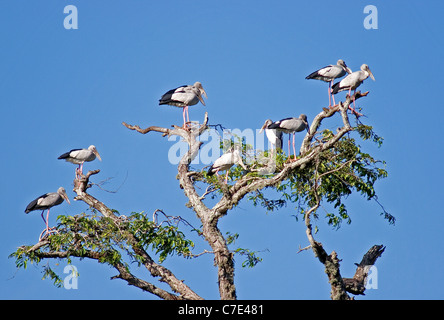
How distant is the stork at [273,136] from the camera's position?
69.7 ft

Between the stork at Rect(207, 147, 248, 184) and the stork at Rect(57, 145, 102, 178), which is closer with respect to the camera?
the stork at Rect(207, 147, 248, 184)

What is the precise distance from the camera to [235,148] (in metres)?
20.5

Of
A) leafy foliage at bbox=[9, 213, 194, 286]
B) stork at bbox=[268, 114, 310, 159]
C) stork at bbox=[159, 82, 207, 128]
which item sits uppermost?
stork at bbox=[159, 82, 207, 128]

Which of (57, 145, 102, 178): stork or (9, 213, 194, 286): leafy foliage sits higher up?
(57, 145, 102, 178): stork

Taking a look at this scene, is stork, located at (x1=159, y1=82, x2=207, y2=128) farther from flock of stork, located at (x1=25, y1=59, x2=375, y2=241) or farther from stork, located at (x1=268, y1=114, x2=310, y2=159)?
stork, located at (x1=268, y1=114, x2=310, y2=159)

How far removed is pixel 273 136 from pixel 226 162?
73.5 inches

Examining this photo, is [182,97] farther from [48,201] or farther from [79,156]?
[48,201]

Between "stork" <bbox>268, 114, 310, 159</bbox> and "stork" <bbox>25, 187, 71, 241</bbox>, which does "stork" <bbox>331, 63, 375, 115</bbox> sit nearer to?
"stork" <bbox>268, 114, 310, 159</bbox>

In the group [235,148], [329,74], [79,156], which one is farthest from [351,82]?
[79,156]

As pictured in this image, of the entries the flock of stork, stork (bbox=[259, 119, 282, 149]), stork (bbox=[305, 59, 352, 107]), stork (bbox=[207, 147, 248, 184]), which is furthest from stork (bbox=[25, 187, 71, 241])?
stork (bbox=[305, 59, 352, 107])

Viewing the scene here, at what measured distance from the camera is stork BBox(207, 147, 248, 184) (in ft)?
65.8

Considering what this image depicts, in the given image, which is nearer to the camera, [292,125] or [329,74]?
[292,125]

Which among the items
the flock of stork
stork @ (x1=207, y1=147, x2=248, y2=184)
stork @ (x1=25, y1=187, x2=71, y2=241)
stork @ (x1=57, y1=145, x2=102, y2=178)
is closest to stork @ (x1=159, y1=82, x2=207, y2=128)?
the flock of stork
